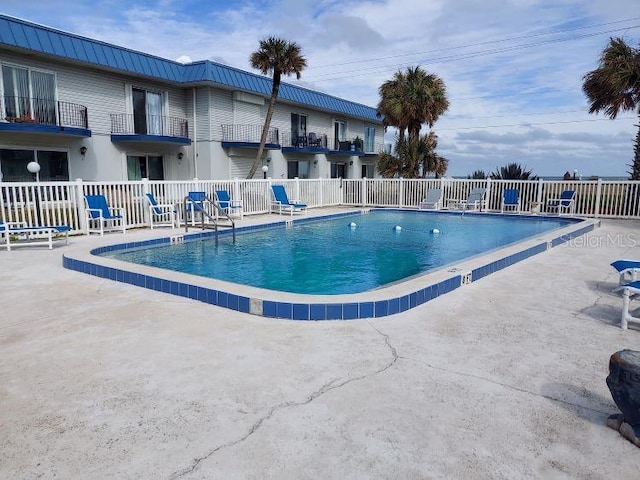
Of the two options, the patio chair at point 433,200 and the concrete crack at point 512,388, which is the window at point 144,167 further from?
the concrete crack at point 512,388

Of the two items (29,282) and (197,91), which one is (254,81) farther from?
(29,282)

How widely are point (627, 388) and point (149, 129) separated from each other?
19.6 metres

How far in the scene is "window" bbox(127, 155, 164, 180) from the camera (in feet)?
60.9

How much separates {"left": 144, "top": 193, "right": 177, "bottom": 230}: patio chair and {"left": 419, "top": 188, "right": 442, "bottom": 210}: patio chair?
10.5 meters

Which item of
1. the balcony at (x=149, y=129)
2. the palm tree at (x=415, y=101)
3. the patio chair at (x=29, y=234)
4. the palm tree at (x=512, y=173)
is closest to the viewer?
the patio chair at (x=29, y=234)

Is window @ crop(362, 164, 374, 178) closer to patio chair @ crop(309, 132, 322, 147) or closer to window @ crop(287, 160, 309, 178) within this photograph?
window @ crop(287, 160, 309, 178)

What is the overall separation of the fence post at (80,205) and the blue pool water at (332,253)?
2365 mm

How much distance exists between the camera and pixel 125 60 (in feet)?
54.4

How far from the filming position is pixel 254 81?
21406mm

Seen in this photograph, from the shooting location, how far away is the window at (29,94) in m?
14.2

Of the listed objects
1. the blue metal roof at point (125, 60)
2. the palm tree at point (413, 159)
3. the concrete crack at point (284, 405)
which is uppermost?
the blue metal roof at point (125, 60)

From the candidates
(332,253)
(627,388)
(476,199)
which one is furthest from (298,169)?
(627,388)

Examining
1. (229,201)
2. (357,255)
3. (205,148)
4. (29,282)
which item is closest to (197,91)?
(205,148)

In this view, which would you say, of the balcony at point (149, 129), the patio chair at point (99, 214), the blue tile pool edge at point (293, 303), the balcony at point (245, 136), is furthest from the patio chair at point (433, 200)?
the patio chair at point (99, 214)
